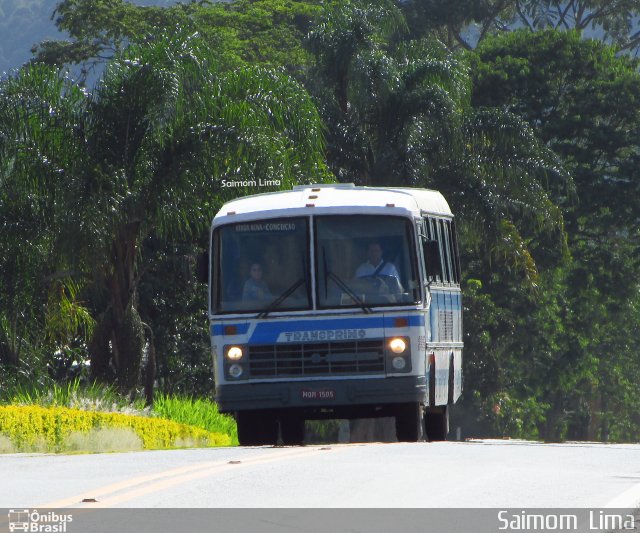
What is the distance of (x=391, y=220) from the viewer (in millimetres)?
17406

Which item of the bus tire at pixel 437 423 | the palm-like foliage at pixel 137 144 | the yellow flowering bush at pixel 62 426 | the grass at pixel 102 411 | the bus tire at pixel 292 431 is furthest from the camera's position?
the palm-like foliage at pixel 137 144

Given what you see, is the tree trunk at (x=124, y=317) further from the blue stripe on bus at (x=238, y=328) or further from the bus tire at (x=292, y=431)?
the blue stripe on bus at (x=238, y=328)

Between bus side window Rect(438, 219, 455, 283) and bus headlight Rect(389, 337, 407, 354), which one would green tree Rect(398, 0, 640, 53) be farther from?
bus headlight Rect(389, 337, 407, 354)

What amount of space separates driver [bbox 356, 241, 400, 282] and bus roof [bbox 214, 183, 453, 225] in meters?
0.51

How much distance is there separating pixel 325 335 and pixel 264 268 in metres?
1.04

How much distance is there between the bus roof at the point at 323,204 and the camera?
57.3 feet

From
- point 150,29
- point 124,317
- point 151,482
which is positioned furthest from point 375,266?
point 150,29

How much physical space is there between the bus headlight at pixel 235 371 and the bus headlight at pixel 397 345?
1752 millimetres

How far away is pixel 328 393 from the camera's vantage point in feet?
56.0

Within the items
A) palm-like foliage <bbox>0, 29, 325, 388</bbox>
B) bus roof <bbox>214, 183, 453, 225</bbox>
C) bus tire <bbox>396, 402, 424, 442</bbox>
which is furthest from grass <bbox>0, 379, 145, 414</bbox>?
bus tire <bbox>396, 402, 424, 442</bbox>

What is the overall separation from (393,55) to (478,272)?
382 inches
